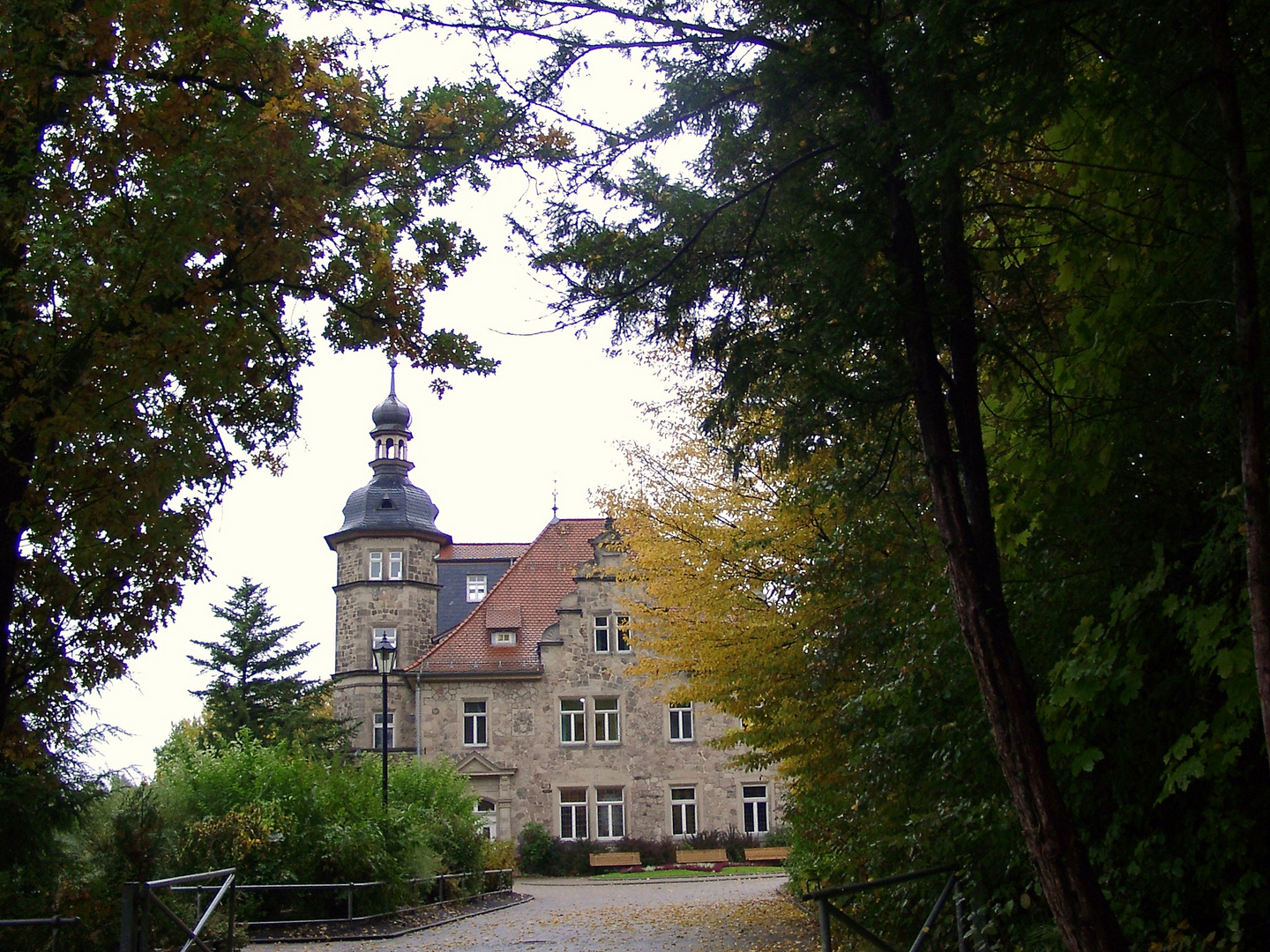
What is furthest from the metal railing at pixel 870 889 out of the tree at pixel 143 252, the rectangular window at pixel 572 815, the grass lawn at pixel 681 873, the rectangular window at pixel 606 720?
the rectangular window at pixel 606 720

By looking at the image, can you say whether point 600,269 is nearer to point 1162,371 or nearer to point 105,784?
point 1162,371

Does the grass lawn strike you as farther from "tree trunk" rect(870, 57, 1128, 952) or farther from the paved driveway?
"tree trunk" rect(870, 57, 1128, 952)

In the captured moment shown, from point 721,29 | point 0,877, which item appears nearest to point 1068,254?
point 721,29

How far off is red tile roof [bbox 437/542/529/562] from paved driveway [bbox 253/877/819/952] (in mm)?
21365

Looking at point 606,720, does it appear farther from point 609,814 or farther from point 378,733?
point 378,733

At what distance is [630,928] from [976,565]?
1107cm

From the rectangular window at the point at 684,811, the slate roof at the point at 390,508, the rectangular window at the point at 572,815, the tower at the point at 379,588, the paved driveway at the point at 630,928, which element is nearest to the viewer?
the paved driveway at the point at 630,928

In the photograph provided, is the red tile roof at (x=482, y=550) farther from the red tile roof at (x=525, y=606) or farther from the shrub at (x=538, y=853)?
the shrub at (x=538, y=853)

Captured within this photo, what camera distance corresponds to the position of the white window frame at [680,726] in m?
34.2

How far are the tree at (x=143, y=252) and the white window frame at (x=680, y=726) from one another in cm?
2714

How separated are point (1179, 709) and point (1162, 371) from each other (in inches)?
73.5

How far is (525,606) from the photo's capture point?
36500 millimetres

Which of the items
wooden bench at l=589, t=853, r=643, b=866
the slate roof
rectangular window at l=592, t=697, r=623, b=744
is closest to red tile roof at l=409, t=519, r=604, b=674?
rectangular window at l=592, t=697, r=623, b=744

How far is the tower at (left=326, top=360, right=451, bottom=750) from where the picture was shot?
36.7 metres
